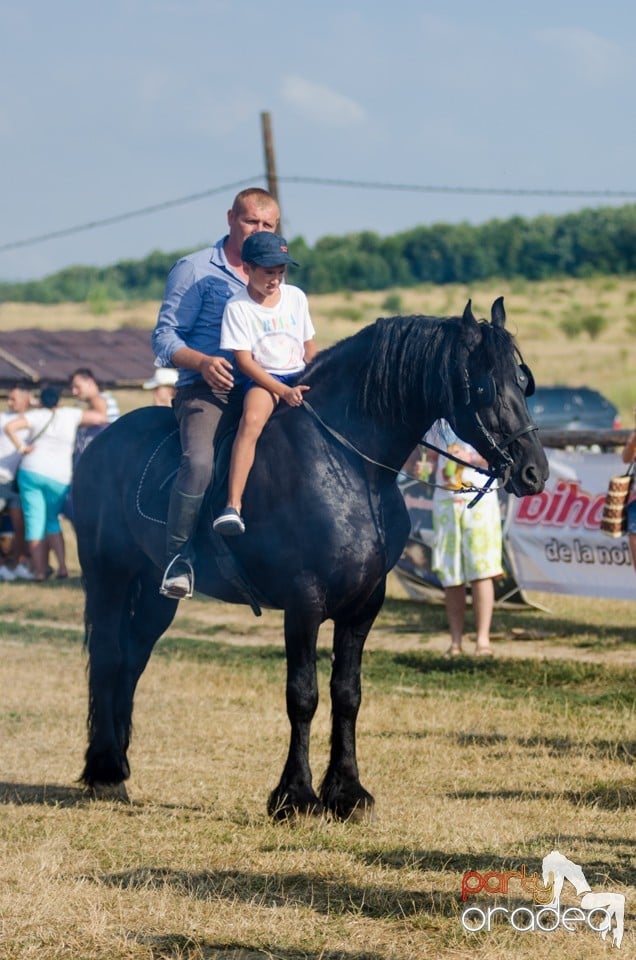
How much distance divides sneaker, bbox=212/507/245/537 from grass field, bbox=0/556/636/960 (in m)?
1.33

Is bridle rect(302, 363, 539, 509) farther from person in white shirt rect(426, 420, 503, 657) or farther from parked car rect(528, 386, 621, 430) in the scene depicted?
parked car rect(528, 386, 621, 430)

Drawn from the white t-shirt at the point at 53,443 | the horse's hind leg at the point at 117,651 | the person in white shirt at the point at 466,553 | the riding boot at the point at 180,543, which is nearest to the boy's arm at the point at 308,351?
the riding boot at the point at 180,543

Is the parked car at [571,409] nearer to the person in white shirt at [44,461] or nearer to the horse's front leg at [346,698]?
the person in white shirt at [44,461]

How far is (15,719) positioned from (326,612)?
3.44 meters

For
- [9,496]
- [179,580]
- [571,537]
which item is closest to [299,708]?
[179,580]

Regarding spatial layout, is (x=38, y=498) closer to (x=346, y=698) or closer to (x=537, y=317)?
(x=346, y=698)

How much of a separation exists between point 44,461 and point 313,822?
36.9 ft

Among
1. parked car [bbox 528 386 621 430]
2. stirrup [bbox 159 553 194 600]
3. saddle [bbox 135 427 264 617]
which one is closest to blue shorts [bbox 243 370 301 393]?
saddle [bbox 135 427 264 617]

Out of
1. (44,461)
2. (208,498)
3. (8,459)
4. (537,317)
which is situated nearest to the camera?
(208,498)

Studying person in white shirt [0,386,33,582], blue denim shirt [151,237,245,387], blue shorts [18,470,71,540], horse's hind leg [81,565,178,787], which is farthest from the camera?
person in white shirt [0,386,33,582]

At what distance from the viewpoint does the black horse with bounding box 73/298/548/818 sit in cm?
628

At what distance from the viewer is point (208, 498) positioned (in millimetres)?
6762

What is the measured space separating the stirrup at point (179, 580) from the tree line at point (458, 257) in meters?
74.7

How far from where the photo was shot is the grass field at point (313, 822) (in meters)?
4.82
